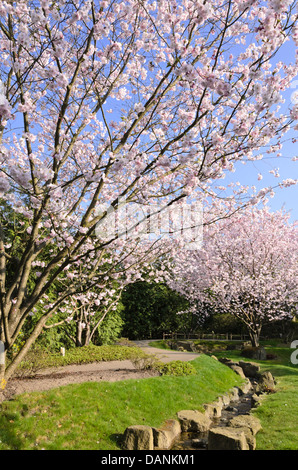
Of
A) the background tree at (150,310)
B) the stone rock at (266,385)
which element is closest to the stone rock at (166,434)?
the stone rock at (266,385)

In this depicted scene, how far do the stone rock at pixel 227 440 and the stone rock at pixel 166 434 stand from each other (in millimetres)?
1037

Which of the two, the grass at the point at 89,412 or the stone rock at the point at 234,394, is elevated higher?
the grass at the point at 89,412

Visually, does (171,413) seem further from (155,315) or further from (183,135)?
(155,315)

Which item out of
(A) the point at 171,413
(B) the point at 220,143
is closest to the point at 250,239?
(A) the point at 171,413

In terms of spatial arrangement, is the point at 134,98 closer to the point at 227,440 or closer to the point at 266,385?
the point at 227,440

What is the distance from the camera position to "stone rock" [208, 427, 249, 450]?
6.78 metres

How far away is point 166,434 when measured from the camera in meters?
7.71

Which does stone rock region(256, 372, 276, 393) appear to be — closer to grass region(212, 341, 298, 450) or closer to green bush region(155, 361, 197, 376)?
grass region(212, 341, 298, 450)

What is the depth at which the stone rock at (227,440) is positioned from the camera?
6.78 metres

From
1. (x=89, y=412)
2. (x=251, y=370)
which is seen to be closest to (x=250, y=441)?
(x=89, y=412)

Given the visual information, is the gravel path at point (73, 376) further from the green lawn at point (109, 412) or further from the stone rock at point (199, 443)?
the stone rock at point (199, 443)

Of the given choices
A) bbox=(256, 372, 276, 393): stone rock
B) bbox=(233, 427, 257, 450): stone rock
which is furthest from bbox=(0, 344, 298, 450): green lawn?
bbox=(256, 372, 276, 393): stone rock

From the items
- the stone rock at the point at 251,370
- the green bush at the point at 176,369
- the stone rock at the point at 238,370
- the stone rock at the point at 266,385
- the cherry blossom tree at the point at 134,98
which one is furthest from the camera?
the stone rock at the point at 251,370

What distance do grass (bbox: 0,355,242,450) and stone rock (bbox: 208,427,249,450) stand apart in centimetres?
185
